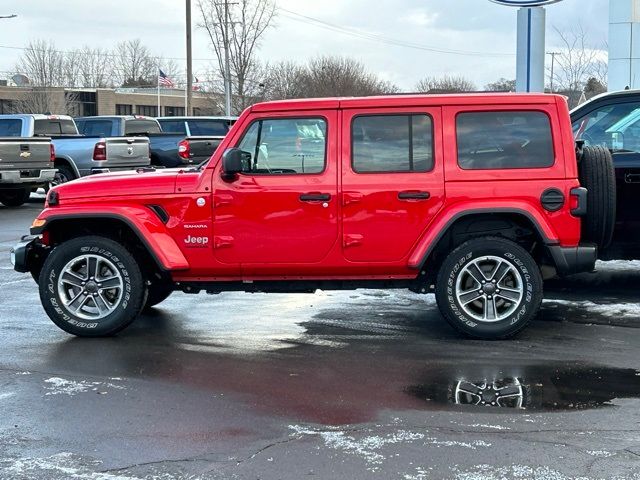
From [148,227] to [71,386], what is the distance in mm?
1672

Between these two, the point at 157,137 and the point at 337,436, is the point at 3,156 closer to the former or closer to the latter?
the point at 157,137

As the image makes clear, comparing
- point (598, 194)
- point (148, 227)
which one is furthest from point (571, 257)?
point (148, 227)

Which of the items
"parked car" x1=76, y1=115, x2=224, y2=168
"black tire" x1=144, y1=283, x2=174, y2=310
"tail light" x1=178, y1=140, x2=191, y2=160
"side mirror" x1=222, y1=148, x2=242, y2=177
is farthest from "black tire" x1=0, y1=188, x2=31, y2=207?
"side mirror" x1=222, y1=148, x2=242, y2=177

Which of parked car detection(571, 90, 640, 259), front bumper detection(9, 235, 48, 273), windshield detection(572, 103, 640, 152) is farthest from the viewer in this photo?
windshield detection(572, 103, 640, 152)

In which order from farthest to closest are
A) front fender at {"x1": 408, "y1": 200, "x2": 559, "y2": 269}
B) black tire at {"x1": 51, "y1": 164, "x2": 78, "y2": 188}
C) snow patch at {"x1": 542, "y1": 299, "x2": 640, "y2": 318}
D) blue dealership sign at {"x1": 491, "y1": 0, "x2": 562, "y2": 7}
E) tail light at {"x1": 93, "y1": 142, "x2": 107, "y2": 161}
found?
black tire at {"x1": 51, "y1": 164, "x2": 78, "y2": 188} → tail light at {"x1": 93, "y1": 142, "x2": 107, "y2": 161} → blue dealership sign at {"x1": 491, "y1": 0, "x2": 562, "y2": 7} → snow patch at {"x1": 542, "y1": 299, "x2": 640, "y2": 318} → front fender at {"x1": 408, "y1": 200, "x2": 559, "y2": 269}

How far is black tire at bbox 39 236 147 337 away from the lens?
25.0 ft


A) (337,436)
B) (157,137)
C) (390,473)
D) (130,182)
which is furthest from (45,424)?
(157,137)

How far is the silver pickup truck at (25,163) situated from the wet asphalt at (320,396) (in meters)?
11.6

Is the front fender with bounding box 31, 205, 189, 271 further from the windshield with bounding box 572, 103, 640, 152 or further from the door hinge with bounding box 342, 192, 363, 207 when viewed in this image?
the windshield with bounding box 572, 103, 640, 152

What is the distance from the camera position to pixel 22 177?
65.5ft

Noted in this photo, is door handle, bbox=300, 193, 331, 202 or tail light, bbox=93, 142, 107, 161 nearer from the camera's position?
door handle, bbox=300, 193, 331, 202

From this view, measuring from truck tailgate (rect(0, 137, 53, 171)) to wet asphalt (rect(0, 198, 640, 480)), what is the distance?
37.9ft

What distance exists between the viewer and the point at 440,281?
291 inches

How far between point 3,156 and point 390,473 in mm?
16877
